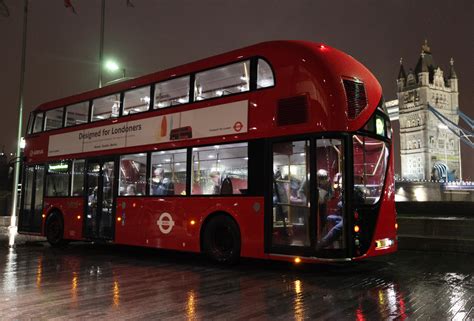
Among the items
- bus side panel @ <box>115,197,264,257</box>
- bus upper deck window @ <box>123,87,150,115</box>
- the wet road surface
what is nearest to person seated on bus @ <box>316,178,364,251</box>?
the wet road surface

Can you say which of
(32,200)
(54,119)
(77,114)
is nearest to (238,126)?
(77,114)

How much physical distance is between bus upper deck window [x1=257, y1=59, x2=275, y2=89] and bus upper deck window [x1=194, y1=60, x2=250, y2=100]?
256 millimetres

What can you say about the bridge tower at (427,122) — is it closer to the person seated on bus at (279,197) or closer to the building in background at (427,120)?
the building in background at (427,120)

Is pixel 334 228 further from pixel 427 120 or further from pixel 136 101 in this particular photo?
pixel 427 120

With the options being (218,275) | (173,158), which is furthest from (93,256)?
(218,275)

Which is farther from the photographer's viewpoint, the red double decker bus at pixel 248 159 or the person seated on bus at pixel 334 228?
the red double decker bus at pixel 248 159

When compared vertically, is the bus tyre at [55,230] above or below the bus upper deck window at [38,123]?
below

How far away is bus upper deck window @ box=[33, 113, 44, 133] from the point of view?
49.1ft

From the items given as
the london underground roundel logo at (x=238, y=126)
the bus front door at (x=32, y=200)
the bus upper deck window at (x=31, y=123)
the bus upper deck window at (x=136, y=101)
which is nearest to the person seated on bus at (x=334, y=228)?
the london underground roundel logo at (x=238, y=126)

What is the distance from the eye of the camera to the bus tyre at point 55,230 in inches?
546

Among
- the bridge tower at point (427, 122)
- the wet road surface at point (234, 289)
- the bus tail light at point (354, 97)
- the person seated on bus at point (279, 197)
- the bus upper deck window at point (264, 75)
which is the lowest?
the wet road surface at point (234, 289)

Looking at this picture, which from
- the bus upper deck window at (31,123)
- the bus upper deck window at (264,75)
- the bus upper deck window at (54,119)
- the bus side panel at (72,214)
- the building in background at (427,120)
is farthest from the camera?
the building in background at (427,120)

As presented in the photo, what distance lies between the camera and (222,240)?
384 inches

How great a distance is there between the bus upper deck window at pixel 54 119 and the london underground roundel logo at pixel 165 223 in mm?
5399
